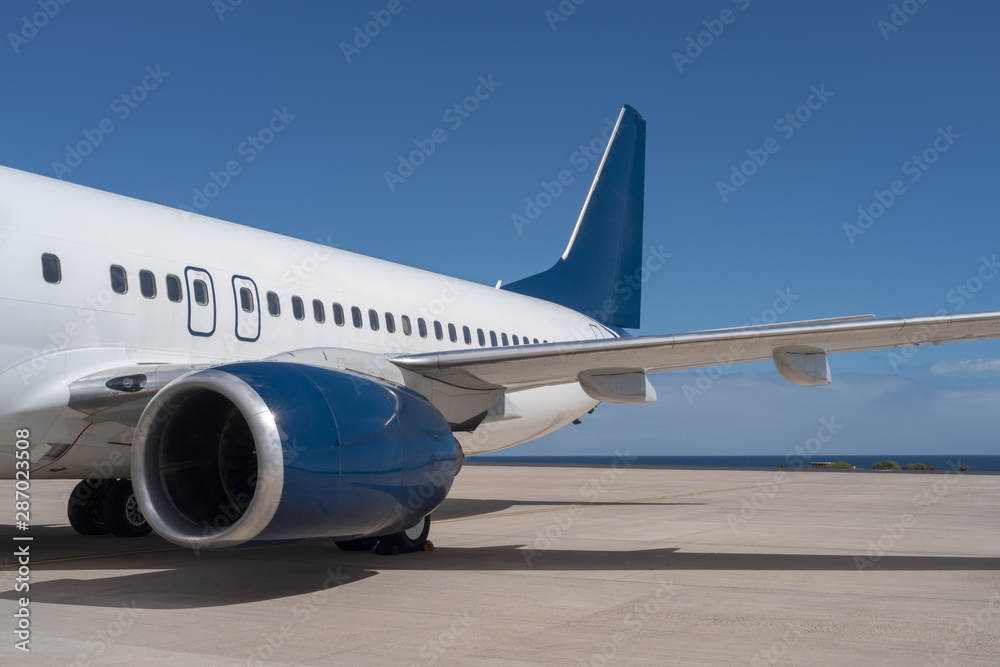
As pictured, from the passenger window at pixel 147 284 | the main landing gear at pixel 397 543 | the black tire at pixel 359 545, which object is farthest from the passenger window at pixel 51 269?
the black tire at pixel 359 545

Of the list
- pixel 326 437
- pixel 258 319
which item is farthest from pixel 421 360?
pixel 326 437

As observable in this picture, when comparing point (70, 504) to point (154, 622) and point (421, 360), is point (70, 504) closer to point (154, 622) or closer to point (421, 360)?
point (421, 360)

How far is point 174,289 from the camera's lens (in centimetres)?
802

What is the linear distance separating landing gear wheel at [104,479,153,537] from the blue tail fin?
7.81m

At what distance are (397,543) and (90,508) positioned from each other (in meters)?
4.45

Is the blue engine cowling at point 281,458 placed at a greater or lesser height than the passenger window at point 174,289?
lesser

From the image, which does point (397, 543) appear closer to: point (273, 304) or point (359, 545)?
point (359, 545)

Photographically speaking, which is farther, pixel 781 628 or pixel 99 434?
pixel 99 434

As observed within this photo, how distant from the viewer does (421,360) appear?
844 centimetres

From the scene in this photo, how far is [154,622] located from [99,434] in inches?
107

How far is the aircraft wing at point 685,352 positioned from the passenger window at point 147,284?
2.23m

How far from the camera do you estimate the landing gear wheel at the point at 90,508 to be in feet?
35.2

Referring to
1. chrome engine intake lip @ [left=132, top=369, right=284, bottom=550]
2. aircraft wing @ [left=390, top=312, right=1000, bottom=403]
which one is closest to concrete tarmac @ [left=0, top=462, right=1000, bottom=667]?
chrome engine intake lip @ [left=132, top=369, right=284, bottom=550]

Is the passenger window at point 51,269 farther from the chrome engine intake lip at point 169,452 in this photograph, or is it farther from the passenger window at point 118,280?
the chrome engine intake lip at point 169,452
